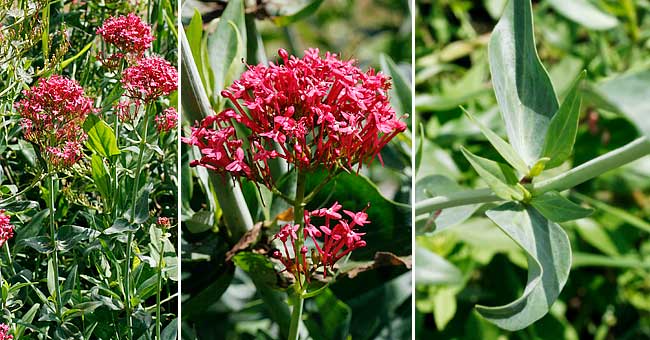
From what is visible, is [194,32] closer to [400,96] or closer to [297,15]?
[297,15]

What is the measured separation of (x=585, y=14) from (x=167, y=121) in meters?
0.69

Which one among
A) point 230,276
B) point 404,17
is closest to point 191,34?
point 230,276

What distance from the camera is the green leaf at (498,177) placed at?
1.65 feet

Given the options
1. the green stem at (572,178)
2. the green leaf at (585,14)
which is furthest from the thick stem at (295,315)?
the green leaf at (585,14)

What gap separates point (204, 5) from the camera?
21.7 inches

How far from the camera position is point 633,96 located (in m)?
0.26

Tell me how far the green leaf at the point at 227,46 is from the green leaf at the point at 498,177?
0.17 meters

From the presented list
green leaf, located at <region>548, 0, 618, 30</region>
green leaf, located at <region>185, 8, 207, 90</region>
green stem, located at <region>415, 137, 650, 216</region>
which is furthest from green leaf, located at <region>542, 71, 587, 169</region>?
green leaf, located at <region>548, 0, 618, 30</region>

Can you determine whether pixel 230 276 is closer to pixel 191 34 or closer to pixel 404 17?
pixel 191 34

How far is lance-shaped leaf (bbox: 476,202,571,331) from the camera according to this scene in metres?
0.48

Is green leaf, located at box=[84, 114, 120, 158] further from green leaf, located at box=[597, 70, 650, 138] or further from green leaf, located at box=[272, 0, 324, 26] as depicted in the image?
green leaf, located at box=[597, 70, 650, 138]

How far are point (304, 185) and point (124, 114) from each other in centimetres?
12

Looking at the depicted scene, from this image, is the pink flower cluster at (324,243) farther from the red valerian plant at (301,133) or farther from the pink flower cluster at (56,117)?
the pink flower cluster at (56,117)

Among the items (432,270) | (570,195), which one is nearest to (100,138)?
(432,270)
